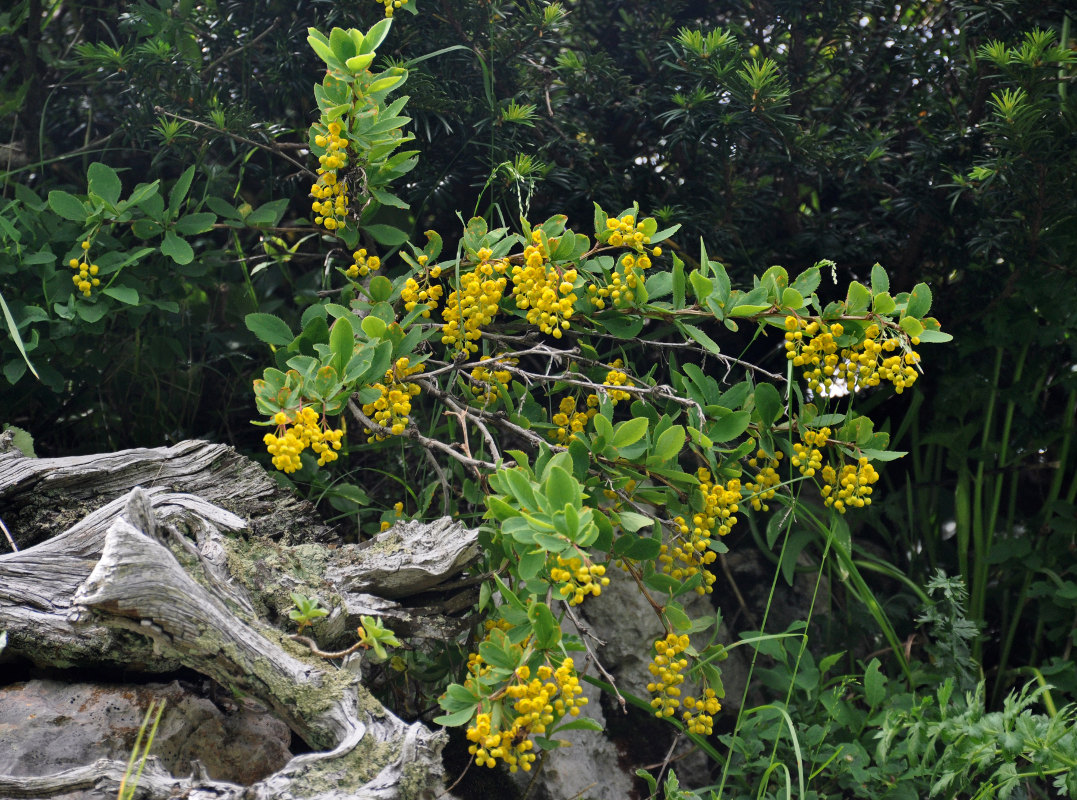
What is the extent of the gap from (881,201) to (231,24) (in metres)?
1.81

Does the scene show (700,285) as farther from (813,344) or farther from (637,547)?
(637,547)

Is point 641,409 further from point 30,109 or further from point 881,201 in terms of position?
point 30,109

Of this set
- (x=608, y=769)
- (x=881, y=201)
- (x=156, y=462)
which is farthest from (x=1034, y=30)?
(x=156, y=462)

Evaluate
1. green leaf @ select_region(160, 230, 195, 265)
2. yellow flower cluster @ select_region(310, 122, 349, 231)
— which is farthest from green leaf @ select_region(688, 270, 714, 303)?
green leaf @ select_region(160, 230, 195, 265)

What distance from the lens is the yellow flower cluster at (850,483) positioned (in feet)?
5.40

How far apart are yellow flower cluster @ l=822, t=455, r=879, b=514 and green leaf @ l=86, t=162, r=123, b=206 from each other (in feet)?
5.26

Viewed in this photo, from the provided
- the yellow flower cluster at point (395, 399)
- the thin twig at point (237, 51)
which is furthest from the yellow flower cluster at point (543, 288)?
the thin twig at point (237, 51)

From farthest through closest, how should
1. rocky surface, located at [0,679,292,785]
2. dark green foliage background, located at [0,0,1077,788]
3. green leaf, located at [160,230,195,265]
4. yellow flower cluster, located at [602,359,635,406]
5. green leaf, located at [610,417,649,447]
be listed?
1. dark green foliage background, located at [0,0,1077,788]
2. green leaf, located at [160,230,195,265]
3. yellow flower cluster, located at [602,359,635,406]
4. green leaf, located at [610,417,649,447]
5. rocky surface, located at [0,679,292,785]

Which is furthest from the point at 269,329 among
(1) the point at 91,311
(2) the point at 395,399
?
(1) the point at 91,311

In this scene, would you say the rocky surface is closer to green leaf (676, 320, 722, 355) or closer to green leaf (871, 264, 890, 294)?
green leaf (676, 320, 722, 355)

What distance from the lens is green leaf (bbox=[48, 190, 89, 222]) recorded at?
1.85m

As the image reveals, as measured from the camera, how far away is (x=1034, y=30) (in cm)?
197

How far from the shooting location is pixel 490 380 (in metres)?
1.79

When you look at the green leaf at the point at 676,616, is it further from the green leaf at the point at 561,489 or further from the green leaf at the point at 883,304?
the green leaf at the point at 883,304
